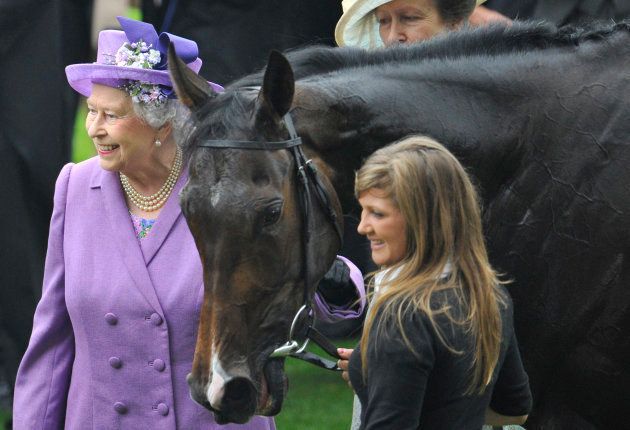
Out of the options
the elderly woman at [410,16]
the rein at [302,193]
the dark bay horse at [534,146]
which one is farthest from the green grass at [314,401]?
the rein at [302,193]

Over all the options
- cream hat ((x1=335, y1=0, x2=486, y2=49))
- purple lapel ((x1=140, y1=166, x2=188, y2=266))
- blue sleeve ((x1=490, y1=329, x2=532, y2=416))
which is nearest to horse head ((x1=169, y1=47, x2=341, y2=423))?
purple lapel ((x1=140, y1=166, x2=188, y2=266))

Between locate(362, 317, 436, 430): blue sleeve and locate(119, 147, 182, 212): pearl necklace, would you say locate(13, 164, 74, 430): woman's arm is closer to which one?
locate(119, 147, 182, 212): pearl necklace

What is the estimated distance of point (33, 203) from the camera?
649 centimetres

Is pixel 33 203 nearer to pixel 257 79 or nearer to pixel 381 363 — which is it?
pixel 257 79

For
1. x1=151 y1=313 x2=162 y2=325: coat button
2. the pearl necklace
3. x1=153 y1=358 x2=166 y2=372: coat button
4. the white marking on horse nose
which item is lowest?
x1=153 y1=358 x2=166 y2=372: coat button

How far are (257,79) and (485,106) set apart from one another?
0.72 m

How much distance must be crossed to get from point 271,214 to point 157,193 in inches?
29.0

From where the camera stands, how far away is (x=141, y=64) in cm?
385

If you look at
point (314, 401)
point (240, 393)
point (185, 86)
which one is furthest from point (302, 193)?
point (314, 401)

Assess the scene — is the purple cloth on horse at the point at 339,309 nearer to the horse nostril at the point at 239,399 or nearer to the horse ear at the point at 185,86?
the horse nostril at the point at 239,399

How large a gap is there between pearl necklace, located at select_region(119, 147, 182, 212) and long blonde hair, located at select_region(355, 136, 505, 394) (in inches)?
40.2

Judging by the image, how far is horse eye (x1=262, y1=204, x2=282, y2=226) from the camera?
10.8 feet

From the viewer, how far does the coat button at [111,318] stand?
3.79 meters

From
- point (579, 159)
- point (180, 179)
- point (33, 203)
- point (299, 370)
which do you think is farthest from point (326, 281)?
point (299, 370)
